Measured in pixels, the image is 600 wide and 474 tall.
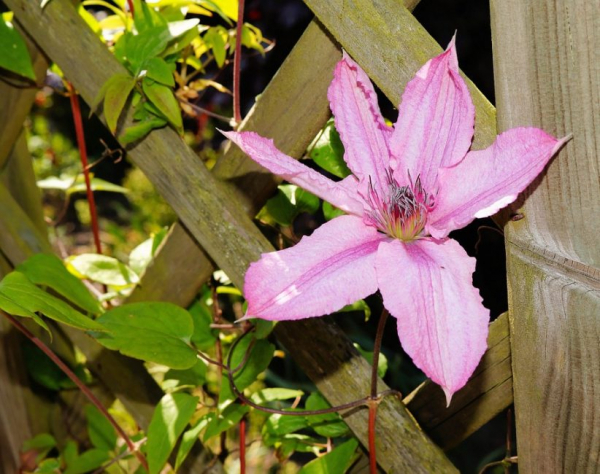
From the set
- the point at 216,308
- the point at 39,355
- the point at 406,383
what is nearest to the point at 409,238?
the point at 216,308

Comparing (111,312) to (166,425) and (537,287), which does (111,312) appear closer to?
(166,425)

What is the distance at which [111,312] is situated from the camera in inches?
37.4

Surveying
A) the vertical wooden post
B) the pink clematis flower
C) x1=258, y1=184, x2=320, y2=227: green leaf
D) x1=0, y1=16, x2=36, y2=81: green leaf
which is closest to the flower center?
the pink clematis flower

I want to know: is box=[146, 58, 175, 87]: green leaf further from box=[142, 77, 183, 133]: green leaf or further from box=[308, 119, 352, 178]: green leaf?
box=[308, 119, 352, 178]: green leaf

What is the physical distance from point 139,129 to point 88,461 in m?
0.61

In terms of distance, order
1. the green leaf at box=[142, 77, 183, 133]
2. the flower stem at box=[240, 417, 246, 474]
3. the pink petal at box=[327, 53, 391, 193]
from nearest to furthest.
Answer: the pink petal at box=[327, 53, 391, 193]
the green leaf at box=[142, 77, 183, 133]
the flower stem at box=[240, 417, 246, 474]

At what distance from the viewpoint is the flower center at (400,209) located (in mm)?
701

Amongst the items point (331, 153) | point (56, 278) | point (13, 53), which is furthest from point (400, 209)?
point (13, 53)

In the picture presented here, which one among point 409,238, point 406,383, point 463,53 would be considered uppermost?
point 409,238

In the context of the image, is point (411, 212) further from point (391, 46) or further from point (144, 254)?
point (144, 254)

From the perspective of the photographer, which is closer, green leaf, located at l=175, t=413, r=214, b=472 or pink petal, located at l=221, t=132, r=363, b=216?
pink petal, located at l=221, t=132, r=363, b=216

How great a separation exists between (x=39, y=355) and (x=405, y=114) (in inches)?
38.8

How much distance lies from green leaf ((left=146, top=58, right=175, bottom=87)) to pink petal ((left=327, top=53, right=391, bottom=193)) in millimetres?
297

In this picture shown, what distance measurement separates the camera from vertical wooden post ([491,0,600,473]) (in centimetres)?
65
